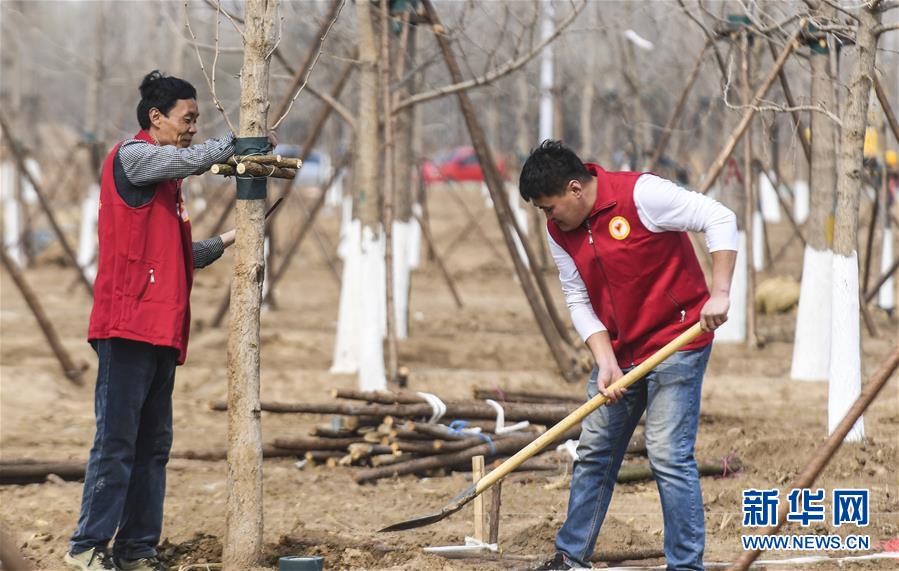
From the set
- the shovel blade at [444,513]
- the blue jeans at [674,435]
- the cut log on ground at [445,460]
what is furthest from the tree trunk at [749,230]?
the shovel blade at [444,513]

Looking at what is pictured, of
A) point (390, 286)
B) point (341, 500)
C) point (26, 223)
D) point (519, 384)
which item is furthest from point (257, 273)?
point (26, 223)

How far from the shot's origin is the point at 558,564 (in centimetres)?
450

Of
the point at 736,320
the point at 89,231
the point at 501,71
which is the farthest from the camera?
the point at 89,231

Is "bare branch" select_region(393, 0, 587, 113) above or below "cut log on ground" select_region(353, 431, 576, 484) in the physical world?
above

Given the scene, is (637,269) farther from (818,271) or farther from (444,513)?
(818,271)

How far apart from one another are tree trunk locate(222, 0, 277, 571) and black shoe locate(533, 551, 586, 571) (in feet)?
3.62

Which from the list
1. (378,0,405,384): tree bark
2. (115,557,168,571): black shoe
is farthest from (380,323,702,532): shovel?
(378,0,405,384): tree bark

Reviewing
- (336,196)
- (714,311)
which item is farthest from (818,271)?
(336,196)

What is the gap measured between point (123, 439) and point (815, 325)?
20.6ft

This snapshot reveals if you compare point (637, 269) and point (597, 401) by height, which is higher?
point (637, 269)

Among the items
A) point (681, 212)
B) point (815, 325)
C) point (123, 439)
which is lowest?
point (123, 439)

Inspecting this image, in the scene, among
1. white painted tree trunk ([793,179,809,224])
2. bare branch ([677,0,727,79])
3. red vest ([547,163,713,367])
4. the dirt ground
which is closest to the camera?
red vest ([547,163,713,367])

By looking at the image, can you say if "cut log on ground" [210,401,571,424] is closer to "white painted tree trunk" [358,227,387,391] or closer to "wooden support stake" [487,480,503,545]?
"wooden support stake" [487,480,503,545]

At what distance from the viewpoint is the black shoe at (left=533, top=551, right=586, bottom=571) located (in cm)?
447
